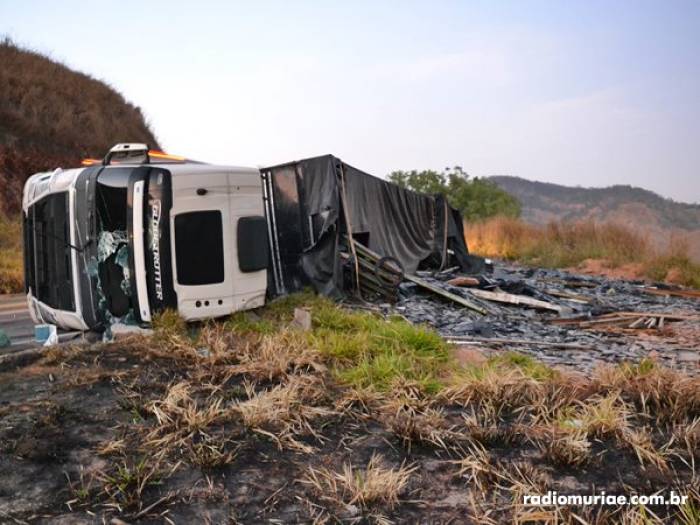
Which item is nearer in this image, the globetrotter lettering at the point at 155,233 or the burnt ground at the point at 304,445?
the burnt ground at the point at 304,445

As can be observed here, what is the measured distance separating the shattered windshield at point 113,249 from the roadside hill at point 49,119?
13.9m

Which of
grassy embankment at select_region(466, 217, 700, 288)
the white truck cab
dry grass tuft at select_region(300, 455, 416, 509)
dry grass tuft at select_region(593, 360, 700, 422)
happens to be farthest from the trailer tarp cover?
grassy embankment at select_region(466, 217, 700, 288)

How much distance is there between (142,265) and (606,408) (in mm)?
3688

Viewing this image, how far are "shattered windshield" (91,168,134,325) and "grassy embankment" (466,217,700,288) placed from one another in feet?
43.6

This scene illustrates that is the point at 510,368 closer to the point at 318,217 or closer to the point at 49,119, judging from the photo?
the point at 318,217

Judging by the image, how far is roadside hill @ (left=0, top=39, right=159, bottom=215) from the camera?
18.4 m

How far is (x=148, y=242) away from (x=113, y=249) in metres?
0.36

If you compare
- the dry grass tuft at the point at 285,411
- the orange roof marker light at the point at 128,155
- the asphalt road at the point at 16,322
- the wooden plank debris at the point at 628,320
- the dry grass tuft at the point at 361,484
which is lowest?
the wooden plank debris at the point at 628,320

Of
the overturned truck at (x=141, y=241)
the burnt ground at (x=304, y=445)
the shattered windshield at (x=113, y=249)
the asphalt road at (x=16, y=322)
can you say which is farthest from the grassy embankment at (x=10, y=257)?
the burnt ground at (x=304, y=445)

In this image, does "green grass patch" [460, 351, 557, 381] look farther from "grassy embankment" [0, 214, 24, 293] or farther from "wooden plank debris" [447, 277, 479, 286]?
"grassy embankment" [0, 214, 24, 293]

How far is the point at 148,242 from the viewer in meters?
4.91

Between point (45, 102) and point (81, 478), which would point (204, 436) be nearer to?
point (81, 478)

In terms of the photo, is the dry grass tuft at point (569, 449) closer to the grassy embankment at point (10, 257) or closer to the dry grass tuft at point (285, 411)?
the dry grass tuft at point (285, 411)

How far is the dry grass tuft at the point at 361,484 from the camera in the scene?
2424mm
